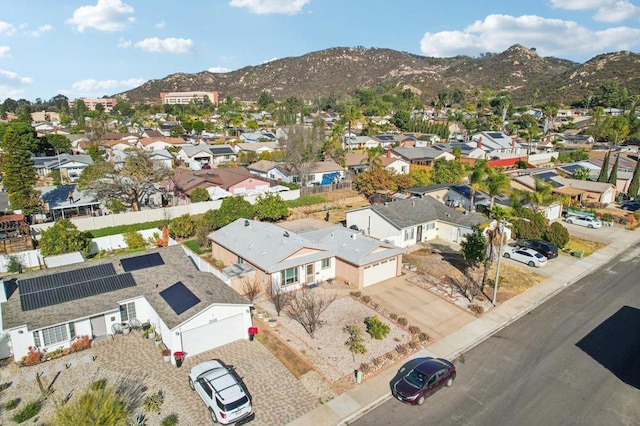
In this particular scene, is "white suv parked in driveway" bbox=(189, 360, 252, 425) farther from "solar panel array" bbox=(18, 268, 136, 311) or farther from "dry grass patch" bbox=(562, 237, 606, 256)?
"dry grass patch" bbox=(562, 237, 606, 256)

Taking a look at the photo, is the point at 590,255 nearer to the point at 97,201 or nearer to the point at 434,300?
the point at 434,300

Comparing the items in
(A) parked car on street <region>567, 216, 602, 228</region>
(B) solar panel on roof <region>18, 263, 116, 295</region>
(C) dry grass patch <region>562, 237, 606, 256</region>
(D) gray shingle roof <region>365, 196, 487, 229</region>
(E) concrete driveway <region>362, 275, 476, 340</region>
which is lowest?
(C) dry grass patch <region>562, 237, 606, 256</region>

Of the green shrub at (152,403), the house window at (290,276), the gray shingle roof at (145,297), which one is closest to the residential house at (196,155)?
the gray shingle roof at (145,297)

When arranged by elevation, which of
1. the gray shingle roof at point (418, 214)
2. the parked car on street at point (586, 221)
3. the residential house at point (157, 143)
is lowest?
the parked car on street at point (586, 221)

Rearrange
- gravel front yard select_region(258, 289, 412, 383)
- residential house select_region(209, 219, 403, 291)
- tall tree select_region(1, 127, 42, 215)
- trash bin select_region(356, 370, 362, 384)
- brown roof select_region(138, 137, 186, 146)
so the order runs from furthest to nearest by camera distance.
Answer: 1. brown roof select_region(138, 137, 186, 146)
2. tall tree select_region(1, 127, 42, 215)
3. residential house select_region(209, 219, 403, 291)
4. gravel front yard select_region(258, 289, 412, 383)
5. trash bin select_region(356, 370, 362, 384)

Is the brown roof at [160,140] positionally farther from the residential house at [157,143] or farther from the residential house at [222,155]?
the residential house at [222,155]

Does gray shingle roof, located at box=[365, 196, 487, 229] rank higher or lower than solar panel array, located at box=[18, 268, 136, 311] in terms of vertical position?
lower

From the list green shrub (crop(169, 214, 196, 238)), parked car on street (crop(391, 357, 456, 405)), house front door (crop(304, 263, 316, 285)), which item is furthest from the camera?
green shrub (crop(169, 214, 196, 238))

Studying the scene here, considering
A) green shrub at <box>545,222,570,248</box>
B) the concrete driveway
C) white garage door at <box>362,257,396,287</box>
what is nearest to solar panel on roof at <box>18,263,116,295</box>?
white garage door at <box>362,257,396,287</box>
